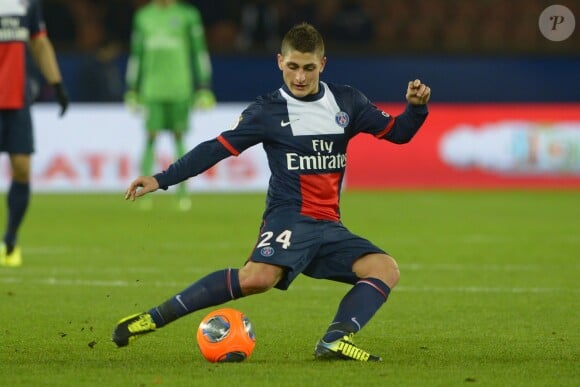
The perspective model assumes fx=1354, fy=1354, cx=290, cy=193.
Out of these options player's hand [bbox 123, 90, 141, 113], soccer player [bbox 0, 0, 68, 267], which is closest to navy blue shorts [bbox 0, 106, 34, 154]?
soccer player [bbox 0, 0, 68, 267]

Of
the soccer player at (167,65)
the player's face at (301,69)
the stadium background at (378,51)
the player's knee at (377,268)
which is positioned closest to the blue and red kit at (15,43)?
the player's face at (301,69)

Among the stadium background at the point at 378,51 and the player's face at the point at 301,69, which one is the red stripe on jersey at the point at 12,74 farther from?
the stadium background at the point at 378,51

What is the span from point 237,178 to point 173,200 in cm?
137

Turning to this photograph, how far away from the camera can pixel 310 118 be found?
6406 mm

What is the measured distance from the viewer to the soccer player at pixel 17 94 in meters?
10.0

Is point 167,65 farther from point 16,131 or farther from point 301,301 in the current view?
point 301,301

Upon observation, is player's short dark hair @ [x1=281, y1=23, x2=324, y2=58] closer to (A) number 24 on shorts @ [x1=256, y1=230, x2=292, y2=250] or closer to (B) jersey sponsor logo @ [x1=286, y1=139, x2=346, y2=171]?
(B) jersey sponsor logo @ [x1=286, y1=139, x2=346, y2=171]

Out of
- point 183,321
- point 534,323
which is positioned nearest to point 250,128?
point 183,321

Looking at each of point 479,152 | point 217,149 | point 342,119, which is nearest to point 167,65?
point 479,152

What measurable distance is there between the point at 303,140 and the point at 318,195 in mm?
269

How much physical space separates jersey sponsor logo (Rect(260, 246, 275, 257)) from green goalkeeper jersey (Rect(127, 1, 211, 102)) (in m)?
10.1

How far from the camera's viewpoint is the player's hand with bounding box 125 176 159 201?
589 cm

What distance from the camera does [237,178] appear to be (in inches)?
731

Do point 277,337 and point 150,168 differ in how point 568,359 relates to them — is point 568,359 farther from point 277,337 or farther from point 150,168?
point 150,168
